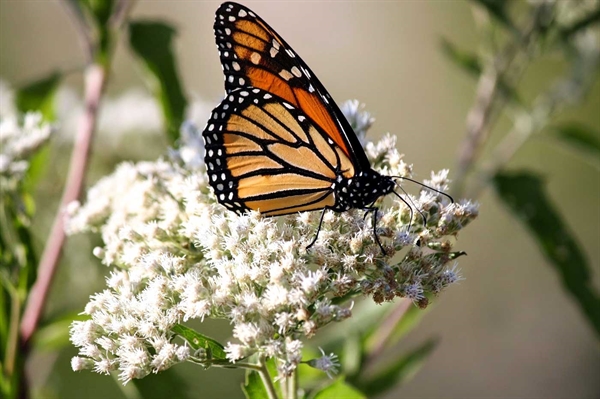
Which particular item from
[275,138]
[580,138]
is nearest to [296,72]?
[275,138]

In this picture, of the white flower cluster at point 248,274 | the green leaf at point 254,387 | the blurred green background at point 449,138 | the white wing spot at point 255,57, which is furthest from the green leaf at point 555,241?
the blurred green background at point 449,138

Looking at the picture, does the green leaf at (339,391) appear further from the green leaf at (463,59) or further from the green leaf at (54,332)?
the green leaf at (463,59)

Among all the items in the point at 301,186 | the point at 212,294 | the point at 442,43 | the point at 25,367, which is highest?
the point at 442,43

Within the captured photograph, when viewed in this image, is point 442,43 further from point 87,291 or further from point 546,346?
point 546,346

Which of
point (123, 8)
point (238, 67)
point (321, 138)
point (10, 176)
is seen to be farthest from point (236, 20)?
point (10, 176)

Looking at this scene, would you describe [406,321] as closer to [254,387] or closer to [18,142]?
[254,387]
